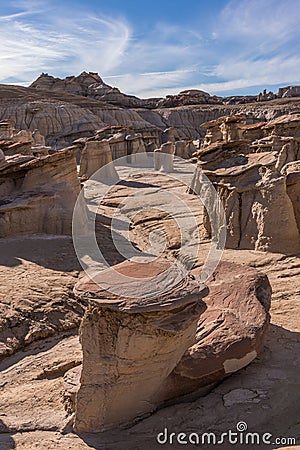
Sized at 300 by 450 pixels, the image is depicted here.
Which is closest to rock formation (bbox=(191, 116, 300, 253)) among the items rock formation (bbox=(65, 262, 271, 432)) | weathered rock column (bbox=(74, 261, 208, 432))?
rock formation (bbox=(65, 262, 271, 432))

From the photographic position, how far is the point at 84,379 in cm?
353

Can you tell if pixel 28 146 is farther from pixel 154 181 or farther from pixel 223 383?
pixel 223 383

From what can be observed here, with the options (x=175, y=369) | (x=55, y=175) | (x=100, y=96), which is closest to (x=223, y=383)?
(x=175, y=369)

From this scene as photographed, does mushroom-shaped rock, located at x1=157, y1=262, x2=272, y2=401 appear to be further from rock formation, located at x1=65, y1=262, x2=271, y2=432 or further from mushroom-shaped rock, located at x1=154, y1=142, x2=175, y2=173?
mushroom-shaped rock, located at x1=154, y1=142, x2=175, y2=173

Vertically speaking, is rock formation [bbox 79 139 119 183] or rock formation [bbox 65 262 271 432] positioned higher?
rock formation [bbox 79 139 119 183]

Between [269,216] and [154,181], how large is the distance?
943 centimetres

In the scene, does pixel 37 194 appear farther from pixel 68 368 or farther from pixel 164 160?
pixel 164 160

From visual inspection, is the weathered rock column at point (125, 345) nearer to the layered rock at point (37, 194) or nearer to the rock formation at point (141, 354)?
the rock formation at point (141, 354)
